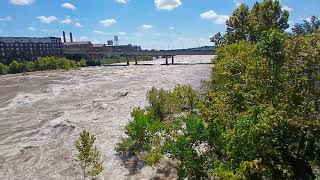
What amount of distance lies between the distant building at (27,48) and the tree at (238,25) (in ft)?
283

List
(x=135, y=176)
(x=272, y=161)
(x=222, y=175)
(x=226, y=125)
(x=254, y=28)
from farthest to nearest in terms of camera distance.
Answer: (x=254, y=28)
(x=135, y=176)
(x=226, y=125)
(x=272, y=161)
(x=222, y=175)

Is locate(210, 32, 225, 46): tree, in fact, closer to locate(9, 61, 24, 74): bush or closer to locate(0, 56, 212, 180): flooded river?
locate(0, 56, 212, 180): flooded river

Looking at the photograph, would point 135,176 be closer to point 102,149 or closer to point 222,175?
point 102,149

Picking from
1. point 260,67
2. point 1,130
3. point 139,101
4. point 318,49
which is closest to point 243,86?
point 260,67

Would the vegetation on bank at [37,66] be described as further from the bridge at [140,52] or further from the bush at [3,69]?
the bridge at [140,52]

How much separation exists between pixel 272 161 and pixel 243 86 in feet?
11.0

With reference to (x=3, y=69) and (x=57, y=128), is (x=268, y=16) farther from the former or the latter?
(x=3, y=69)

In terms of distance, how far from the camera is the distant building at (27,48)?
124 m

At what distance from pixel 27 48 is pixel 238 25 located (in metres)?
97.0

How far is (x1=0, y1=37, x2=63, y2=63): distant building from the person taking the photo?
408ft

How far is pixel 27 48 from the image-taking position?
133125 mm

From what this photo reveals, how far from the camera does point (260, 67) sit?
543 inches

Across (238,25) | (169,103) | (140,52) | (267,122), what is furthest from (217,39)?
(140,52)

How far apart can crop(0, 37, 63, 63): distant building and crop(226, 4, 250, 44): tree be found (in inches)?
3391
